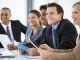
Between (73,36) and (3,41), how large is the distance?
1.14m

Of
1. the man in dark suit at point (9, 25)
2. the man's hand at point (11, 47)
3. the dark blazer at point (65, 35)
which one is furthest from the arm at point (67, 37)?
the man in dark suit at point (9, 25)

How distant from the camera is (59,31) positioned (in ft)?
9.44

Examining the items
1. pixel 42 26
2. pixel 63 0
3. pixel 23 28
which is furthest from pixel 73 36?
pixel 63 0

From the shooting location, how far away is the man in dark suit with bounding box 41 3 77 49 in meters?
2.72

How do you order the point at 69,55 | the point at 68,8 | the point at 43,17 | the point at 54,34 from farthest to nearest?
the point at 68,8 → the point at 43,17 → the point at 54,34 → the point at 69,55

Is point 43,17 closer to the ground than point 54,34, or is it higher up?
higher up

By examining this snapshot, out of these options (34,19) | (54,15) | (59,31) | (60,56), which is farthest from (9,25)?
(60,56)

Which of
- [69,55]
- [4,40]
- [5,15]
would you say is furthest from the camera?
[5,15]

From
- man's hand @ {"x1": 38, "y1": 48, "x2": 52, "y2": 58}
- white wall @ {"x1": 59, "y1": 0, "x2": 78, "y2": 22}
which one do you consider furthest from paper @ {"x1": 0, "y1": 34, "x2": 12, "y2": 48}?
white wall @ {"x1": 59, "y1": 0, "x2": 78, "y2": 22}

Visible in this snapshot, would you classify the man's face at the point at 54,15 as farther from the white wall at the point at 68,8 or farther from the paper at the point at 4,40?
the white wall at the point at 68,8

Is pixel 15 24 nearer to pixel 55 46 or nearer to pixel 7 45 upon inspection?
pixel 7 45

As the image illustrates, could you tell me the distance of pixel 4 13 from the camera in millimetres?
4312

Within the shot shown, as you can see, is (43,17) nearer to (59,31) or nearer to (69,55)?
(59,31)

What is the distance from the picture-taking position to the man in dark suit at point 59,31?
2.72m
